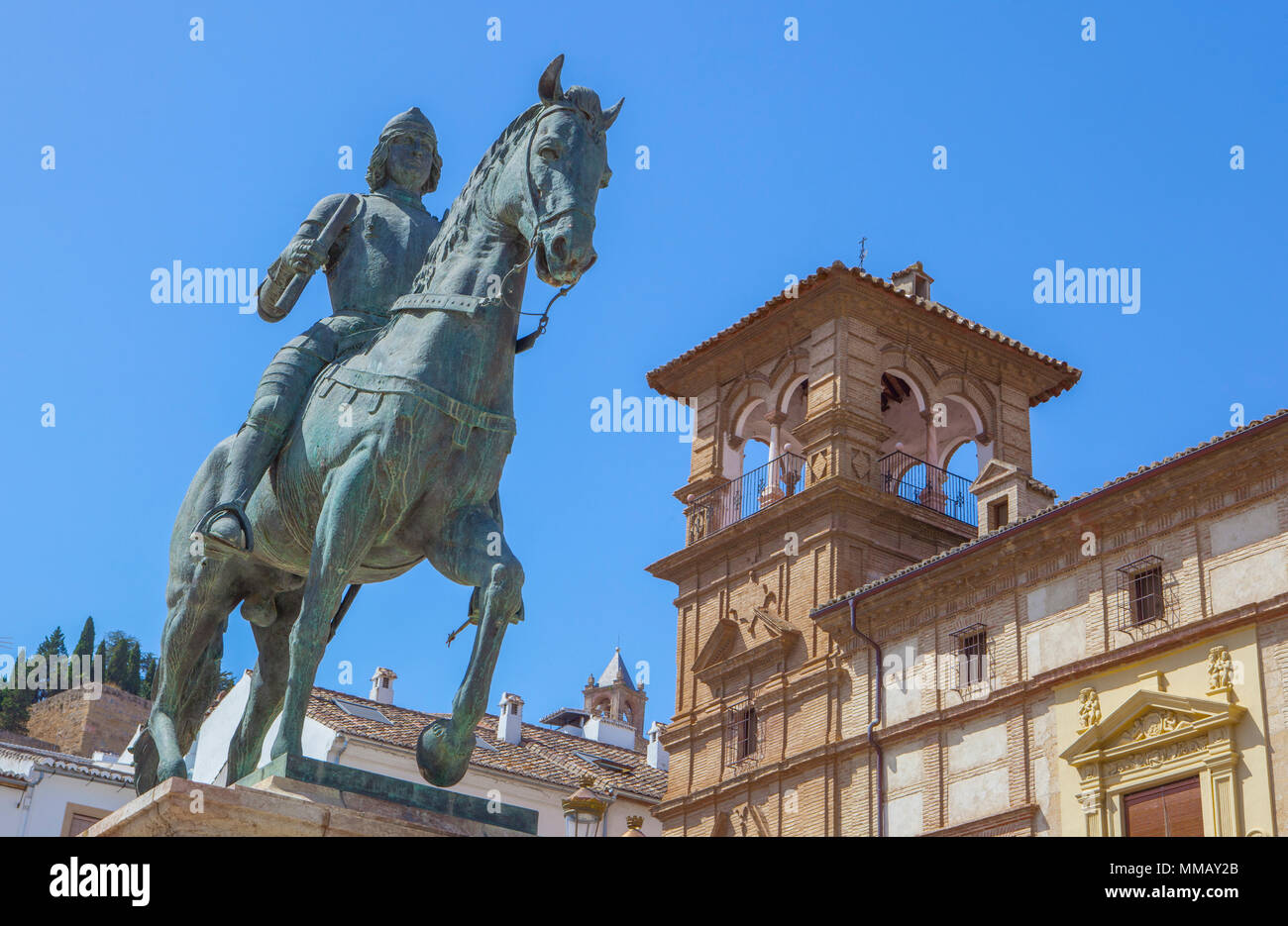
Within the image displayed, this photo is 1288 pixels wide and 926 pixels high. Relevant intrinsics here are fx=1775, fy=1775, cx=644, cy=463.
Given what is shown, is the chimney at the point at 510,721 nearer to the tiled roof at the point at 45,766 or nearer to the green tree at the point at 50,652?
the tiled roof at the point at 45,766

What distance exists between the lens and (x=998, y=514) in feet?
117

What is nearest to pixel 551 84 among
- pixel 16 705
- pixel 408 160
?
pixel 408 160

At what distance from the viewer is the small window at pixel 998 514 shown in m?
35.3

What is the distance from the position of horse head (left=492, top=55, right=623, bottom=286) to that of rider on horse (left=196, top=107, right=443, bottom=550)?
2.46ft

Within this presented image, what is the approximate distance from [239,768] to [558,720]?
75.4 meters

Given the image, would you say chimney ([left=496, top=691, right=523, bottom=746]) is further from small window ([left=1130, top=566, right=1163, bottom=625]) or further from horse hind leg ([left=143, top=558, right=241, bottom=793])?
horse hind leg ([left=143, top=558, right=241, bottom=793])

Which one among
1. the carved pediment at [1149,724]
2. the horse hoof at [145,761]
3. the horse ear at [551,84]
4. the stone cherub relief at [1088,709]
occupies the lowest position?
the horse hoof at [145,761]

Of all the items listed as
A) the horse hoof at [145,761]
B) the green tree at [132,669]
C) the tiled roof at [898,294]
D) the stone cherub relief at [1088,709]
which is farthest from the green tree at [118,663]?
the horse hoof at [145,761]

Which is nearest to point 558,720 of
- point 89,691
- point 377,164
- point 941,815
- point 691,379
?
point 89,691

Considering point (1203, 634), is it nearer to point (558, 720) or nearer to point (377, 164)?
point (377, 164)

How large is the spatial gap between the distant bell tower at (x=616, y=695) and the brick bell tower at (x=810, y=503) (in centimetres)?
4675

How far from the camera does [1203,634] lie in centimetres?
2725

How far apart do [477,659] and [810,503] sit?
30.5 meters
